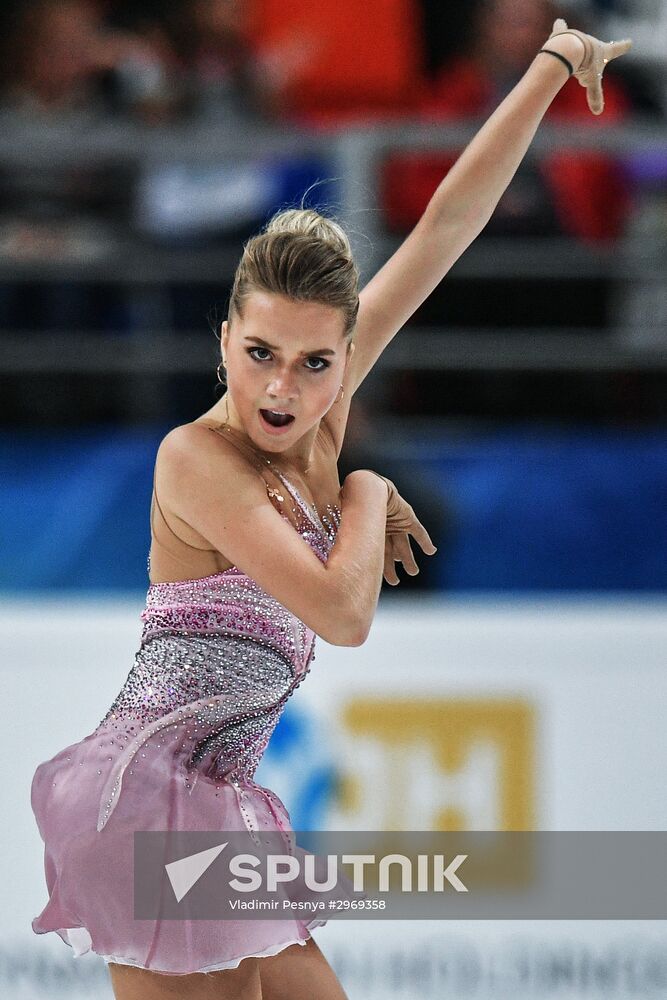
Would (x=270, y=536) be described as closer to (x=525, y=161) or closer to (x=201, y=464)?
(x=201, y=464)

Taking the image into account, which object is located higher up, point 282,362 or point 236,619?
point 282,362

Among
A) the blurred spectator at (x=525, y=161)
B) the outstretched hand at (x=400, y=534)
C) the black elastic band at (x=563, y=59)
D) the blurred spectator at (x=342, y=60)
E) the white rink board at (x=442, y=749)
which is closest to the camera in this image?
the outstretched hand at (x=400, y=534)

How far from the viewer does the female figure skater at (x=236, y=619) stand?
1917 mm

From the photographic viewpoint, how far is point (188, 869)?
2020 mm

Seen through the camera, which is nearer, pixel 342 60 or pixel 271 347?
pixel 271 347

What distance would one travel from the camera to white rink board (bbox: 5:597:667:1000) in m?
3.41

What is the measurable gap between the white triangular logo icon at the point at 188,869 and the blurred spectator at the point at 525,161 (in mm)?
2815

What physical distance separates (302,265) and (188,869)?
2.78 feet

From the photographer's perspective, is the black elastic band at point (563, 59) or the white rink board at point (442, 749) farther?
the white rink board at point (442, 749)

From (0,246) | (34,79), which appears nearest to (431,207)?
(0,246)

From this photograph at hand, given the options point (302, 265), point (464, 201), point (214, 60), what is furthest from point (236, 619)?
point (214, 60)

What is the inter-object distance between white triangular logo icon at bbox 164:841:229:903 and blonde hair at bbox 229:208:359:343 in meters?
0.75

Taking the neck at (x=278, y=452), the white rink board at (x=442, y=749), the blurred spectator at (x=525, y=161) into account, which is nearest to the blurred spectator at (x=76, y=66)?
the blurred spectator at (x=525, y=161)

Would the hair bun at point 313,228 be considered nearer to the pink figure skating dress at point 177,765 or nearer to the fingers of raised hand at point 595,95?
the pink figure skating dress at point 177,765
